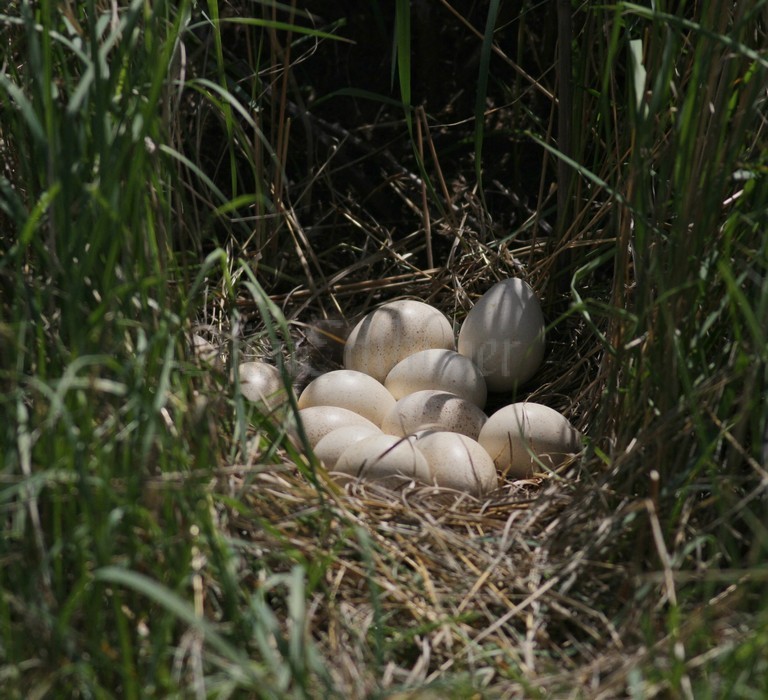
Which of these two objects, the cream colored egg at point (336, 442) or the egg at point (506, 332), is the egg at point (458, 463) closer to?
the cream colored egg at point (336, 442)

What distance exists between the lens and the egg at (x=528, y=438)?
78.1 inches

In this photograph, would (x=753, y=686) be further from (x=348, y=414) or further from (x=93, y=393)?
(x=348, y=414)

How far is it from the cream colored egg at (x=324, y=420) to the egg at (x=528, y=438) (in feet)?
0.81

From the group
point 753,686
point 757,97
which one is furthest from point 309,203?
point 753,686

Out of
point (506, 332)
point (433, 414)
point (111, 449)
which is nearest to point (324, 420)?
point (433, 414)

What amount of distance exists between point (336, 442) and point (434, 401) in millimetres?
249

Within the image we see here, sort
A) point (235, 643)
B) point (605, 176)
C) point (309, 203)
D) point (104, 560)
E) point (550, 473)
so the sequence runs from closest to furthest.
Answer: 1. point (104, 560)
2. point (235, 643)
3. point (550, 473)
4. point (605, 176)
5. point (309, 203)

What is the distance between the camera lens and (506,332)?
220 centimetres

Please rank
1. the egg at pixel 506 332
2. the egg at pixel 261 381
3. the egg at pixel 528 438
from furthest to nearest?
the egg at pixel 506 332 < the egg at pixel 261 381 < the egg at pixel 528 438

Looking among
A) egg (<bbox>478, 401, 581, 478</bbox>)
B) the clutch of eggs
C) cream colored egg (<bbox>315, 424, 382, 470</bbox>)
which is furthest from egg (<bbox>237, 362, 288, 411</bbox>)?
egg (<bbox>478, 401, 581, 478</bbox>)

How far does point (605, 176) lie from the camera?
2240 mm

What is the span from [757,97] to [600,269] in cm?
96

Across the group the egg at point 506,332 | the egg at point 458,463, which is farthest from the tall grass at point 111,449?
the egg at point 506,332

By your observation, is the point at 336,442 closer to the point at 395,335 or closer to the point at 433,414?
the point at 433,414
